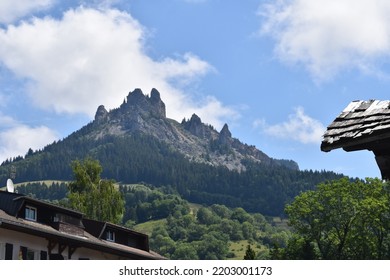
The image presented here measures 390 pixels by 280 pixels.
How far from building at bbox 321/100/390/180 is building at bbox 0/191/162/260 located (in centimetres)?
3336

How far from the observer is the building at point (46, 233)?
147 ft

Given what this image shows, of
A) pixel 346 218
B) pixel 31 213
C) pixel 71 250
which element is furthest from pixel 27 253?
pixel 346 218

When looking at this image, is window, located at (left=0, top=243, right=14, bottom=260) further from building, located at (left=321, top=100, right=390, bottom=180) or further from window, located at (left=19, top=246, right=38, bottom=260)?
building, located at (left=321, top=100, right=390, bottom=180)

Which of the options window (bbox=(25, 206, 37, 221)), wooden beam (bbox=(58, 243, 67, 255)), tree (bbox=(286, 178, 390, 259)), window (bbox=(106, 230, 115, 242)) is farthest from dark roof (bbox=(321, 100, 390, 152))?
tree (bbox=(286, 178, 390, 259))

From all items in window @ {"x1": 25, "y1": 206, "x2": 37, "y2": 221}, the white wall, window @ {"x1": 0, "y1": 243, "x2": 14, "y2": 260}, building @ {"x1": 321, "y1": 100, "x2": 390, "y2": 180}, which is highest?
window @ {"x1": 25, "y1": 206, "x2": 37, "y2": 221}

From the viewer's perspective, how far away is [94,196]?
7581 cm

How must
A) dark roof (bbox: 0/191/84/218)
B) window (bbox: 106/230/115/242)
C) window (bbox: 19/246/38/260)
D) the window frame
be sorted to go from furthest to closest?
1. window (bbox: 106/230/115/242)
2. the window frame
3. dark roof (bbox: 0/191/84/218)
4. window (bbox: 19/246/38/260)

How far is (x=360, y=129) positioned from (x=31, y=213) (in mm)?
44985

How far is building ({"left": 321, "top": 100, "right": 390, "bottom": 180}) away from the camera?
952 centimetres

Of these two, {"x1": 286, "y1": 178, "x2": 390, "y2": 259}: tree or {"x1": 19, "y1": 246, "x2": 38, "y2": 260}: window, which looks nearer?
{"x1": 19, "y1": 246, "x2": 38, "y2": 260}: window

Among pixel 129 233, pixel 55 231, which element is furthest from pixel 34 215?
pixel 129 233

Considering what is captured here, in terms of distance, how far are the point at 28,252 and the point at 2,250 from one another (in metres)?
3.51

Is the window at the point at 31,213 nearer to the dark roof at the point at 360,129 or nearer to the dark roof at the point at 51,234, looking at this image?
the dark roof at the point at 51,234
